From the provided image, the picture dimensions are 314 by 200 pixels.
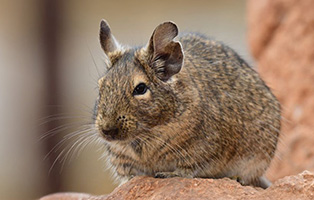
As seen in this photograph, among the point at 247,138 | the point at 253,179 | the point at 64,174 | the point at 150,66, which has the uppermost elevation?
the point at 150,66

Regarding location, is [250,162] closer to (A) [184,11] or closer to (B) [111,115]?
(B) [111,115]

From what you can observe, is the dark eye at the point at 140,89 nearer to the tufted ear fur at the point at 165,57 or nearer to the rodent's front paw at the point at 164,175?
the tufted ear fur at the point at 165,57

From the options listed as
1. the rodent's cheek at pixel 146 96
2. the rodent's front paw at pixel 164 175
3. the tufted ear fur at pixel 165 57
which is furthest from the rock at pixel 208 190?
the tufted ear fur at pixel 165 57

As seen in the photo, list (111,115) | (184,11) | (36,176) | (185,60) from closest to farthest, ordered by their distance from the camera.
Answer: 1. (111,115)
2. (185,60)
3. (36,176)
4. (184,11)

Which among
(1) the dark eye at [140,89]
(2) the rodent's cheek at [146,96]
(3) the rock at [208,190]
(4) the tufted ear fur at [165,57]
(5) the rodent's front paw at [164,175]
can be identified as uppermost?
(4) the tufted ear fur at [165,57]

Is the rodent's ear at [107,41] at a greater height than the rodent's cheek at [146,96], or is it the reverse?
the rodent's ear at [107,41]

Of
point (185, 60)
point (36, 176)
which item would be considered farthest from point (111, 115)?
point (36, 176)
